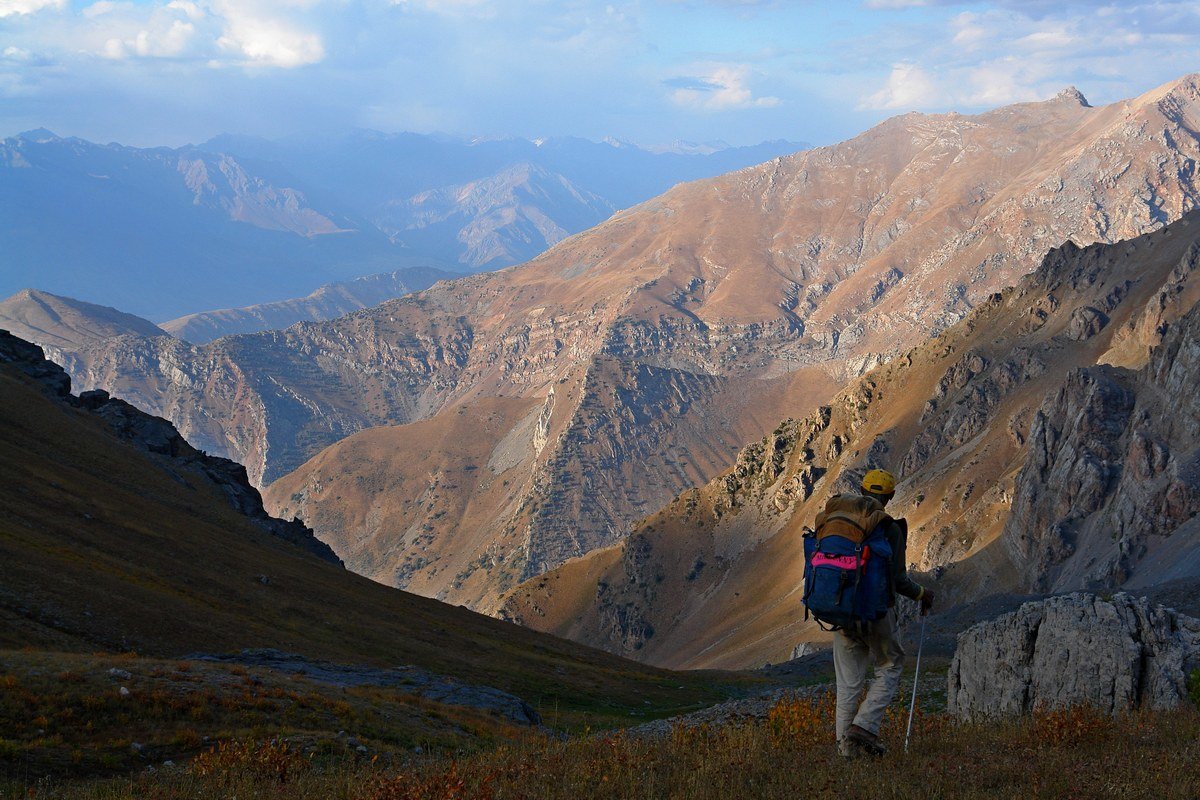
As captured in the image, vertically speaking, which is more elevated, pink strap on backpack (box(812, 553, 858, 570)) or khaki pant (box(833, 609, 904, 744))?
pink strap on backpack (box(812, 553, 858, 570))

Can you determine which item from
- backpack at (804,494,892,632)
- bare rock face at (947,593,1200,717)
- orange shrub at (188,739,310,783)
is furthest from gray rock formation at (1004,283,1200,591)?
orange shrub at (188,739,310,783)

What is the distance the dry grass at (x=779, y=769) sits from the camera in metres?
11.4

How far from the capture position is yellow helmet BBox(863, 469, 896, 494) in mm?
13500

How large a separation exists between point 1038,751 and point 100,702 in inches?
661

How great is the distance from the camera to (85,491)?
54.2 meters

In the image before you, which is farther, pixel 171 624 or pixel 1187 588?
pixel 1187 588

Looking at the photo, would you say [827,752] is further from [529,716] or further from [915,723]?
[529,716]

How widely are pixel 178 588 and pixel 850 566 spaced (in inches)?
1572

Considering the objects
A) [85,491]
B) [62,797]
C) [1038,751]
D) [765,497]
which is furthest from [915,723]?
[765,497]

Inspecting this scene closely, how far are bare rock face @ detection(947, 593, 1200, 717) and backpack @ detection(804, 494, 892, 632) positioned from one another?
21.9 ft

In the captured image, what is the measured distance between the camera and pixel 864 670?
13898 mm

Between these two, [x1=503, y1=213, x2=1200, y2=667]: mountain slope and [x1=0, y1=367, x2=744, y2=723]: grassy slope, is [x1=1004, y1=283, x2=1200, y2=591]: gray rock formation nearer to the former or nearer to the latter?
[x1=503, y1=213, x2=1200, y2=667]: mountain slope

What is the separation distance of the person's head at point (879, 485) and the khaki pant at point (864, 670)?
153cm

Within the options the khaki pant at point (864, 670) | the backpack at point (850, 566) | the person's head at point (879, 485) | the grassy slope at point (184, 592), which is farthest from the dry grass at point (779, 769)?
the grassy slope at point (184, 592)
